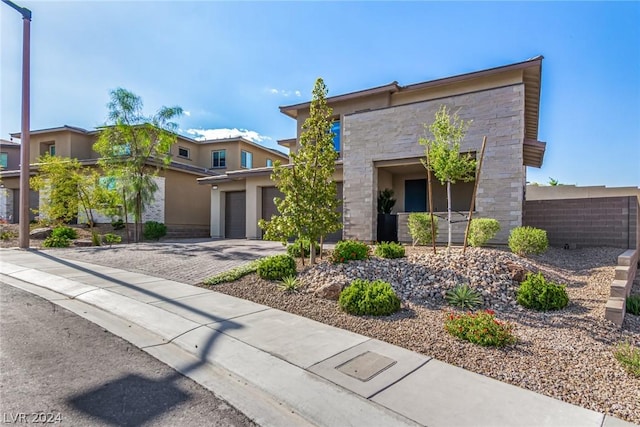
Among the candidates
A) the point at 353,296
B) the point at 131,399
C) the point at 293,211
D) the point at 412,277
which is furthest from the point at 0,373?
the point at 412,277

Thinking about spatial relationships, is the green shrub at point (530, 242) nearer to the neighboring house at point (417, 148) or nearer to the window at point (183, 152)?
the neighboring house at point (417, 148)

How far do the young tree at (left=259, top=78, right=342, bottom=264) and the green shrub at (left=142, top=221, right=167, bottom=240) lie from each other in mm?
13234

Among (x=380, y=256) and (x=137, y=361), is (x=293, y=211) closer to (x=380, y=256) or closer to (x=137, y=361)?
(x=380, y=256)

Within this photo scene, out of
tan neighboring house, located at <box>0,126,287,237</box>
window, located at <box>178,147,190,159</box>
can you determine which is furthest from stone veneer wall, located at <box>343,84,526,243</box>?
window, located at <box>178,147,190,159</box>

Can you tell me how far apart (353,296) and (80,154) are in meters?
27.1

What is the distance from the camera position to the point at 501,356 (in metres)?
4.09

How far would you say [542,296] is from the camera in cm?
573

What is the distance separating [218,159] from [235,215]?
8.99m

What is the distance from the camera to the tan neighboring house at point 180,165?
21.0 metres

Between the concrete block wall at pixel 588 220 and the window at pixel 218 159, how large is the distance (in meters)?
21.6

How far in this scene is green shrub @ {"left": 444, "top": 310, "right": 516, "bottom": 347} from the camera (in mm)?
4371

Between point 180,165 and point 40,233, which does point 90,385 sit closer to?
point 40,233

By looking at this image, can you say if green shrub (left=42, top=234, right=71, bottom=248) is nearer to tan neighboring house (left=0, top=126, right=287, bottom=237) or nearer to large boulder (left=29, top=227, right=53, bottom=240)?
large boulder (left=29, top=227, right=53, bottom=240)

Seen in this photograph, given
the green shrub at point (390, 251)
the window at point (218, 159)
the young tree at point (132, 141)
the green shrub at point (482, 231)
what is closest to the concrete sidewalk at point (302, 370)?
the green shrub at point (390, 251)
